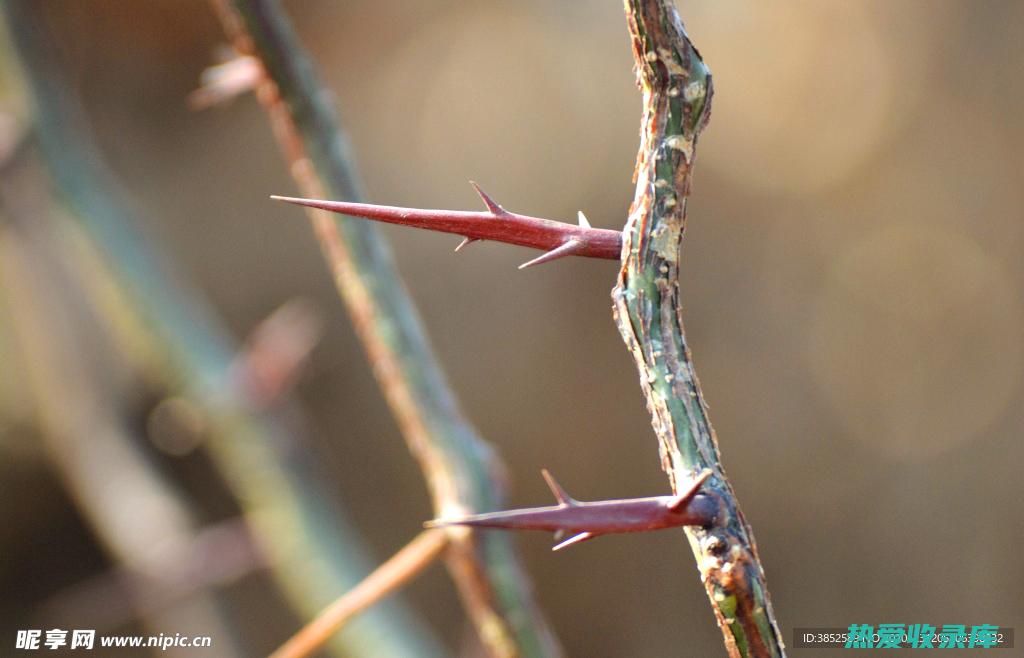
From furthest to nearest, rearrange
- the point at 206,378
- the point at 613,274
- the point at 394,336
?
the point at 613,274, the point at 206,378, the point at 394,336

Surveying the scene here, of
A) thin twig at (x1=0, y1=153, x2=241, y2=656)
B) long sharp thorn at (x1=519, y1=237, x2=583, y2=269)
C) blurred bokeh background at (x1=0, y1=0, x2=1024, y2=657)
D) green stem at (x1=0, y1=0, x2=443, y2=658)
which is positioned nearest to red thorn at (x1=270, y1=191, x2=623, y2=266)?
long sharp thorn at (x1=519, y1=237, x2=583, y2=269)

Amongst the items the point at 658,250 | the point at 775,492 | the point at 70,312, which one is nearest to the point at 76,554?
the point at 70,312

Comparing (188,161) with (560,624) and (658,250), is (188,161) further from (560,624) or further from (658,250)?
(658,250)

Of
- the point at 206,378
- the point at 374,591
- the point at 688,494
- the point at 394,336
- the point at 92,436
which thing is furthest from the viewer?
the point at 92,436

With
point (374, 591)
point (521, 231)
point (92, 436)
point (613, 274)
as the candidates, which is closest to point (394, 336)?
point (374, 591)

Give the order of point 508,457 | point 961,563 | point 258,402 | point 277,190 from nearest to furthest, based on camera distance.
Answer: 1. point 258,402
2. point 961,563
3. point 508,457
4. point 277,190

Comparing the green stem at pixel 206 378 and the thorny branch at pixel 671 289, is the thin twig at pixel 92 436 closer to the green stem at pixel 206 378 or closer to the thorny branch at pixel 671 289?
the green stem at pixel 206 378

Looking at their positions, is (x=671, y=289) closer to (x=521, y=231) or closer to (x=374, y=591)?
(x=521, y=231)
